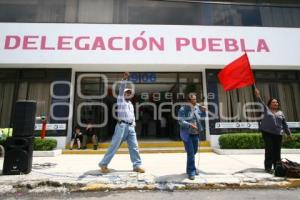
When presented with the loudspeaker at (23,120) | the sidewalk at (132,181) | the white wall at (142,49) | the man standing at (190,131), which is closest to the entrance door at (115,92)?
the white wall at (142,49)

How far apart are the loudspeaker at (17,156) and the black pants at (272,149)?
516 centimetres

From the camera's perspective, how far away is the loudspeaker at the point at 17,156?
16.3ft

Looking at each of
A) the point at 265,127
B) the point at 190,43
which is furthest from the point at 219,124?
the point at 265,127

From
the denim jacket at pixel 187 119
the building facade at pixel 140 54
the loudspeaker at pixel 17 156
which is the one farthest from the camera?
the building facade at pixel 140 54

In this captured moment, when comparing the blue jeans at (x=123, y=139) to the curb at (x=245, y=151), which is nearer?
the blue jeans at (x=123, y=139)

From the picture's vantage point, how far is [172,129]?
1175 centimetres

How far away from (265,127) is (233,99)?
525 centimetres

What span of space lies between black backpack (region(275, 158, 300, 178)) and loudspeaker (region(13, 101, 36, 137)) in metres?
5.23

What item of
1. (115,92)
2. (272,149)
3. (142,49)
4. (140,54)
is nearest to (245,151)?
(272,149)

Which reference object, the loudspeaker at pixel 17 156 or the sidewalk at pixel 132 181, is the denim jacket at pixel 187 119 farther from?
the loudspeaker at pixel 17 156

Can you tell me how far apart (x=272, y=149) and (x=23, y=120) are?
544 cm

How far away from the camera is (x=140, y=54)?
32.0 ft

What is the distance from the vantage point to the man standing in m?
4.73

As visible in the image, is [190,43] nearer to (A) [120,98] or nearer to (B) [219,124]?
(B) [219,124]
